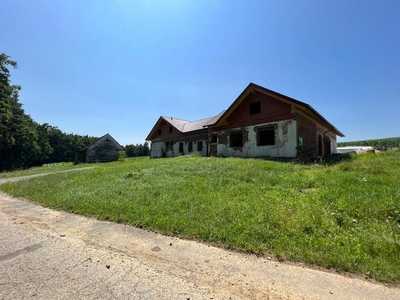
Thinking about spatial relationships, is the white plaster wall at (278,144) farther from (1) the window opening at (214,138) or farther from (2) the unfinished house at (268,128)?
(1) the window opening at (214,138)

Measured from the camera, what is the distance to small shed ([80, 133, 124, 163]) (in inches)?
1357

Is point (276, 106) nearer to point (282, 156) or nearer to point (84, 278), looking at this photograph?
point (282, 156)

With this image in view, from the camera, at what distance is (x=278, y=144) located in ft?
49.4

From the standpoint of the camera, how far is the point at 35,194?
8859 millimetres

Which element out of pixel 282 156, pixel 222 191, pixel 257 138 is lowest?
pixel 222 191

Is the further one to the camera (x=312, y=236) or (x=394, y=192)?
(x=394, y=192)

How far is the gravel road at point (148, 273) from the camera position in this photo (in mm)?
2586

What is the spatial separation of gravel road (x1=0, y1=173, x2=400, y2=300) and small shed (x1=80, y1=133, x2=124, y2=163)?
3288 centimetres

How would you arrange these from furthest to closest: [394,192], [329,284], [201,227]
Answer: [394,192]
[201,227]
[329,284]

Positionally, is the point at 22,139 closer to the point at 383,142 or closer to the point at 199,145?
the point at 199,145

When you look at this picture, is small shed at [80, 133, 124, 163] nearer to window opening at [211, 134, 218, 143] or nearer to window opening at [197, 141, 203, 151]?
window opening at [197, 141, 203, 151]

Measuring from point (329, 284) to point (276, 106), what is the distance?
14.0m

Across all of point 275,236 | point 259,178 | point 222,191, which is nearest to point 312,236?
point 275,236

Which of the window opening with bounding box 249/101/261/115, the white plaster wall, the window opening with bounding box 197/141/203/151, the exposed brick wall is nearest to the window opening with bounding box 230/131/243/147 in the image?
the exposed brick wall
